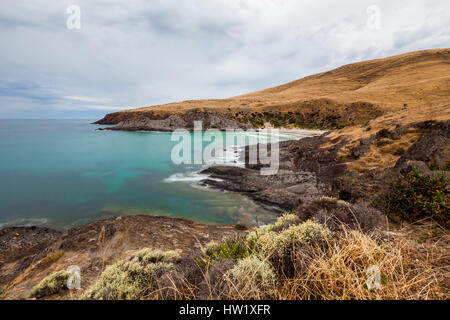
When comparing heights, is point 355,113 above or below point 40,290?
above

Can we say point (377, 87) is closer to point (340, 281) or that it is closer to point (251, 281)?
point (340, 281)

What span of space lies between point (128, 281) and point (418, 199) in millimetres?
6773

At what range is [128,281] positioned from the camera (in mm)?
2881

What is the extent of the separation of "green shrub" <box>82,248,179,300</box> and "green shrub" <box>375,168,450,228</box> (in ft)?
18.9

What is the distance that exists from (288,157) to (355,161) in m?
7.47

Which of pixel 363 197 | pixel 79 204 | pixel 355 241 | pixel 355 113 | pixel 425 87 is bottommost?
pixel 79 204

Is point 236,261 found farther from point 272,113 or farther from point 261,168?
point 272,113

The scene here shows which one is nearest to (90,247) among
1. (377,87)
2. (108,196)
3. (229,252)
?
(229,252)

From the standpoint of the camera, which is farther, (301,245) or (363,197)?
(363,197)

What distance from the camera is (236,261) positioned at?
9.57 ft

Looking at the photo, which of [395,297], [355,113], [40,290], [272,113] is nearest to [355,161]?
[395,297]

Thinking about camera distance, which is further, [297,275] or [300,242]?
[300,242]

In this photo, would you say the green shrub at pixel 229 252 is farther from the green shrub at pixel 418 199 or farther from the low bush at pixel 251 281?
the green shrub at pixel 418 199

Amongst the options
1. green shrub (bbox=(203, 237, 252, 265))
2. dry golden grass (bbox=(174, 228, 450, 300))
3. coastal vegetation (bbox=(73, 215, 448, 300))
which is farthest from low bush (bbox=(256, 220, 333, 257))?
green shrub (bbox=(203, 237, 252, 265))
